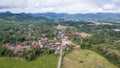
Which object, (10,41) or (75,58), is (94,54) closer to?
(75,58)

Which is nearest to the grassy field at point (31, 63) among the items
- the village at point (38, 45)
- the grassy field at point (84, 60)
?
the grassy field at point (84, 60)

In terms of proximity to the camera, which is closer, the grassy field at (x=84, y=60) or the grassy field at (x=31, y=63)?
the grassy field at (x=31, y=63)

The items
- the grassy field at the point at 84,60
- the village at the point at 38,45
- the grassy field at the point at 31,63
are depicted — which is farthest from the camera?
the village at the point at 38,45

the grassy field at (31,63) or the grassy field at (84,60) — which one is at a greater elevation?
the grassy field at (31,63)

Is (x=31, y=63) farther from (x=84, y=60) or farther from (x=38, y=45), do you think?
(x=38, y=45)

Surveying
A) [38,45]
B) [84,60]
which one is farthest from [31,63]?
[38,45]

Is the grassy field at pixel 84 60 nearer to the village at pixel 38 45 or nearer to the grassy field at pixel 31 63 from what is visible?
the grassy field at pixel 31 63

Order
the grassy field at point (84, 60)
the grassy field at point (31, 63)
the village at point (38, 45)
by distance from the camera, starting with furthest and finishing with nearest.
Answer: the village at point (38, 45)
the grassy field at point (84, 60)
the grassy field at point (31, 63)
